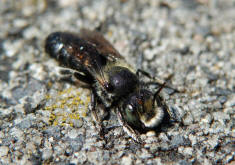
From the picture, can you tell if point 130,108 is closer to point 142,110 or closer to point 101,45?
point 142,110

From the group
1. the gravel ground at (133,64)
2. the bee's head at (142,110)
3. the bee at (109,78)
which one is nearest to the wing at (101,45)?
the bee at (109,78)

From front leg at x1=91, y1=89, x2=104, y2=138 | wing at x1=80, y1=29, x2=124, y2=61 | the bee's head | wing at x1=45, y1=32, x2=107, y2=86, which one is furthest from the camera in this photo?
wing at x1=80, y1=29, x2=124, y2=61

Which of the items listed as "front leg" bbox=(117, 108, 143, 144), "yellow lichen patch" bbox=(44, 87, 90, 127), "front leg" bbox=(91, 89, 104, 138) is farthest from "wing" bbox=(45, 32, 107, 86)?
"front leg" bbox=(117, 108, 143, 144)

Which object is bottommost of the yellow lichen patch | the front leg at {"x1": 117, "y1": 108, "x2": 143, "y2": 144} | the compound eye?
the front leg at {"x1": 117, "y1": 108, "x2": 143, "y2": 144}

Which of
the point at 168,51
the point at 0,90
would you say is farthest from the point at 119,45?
the point at 0,90

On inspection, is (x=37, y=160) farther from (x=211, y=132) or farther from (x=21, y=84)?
(x=211, y=132)

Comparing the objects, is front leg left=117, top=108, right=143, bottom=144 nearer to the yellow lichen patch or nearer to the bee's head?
the bee's head

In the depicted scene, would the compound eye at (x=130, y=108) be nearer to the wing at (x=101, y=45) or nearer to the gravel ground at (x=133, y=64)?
the gravel ground at (x=133, y=64)
